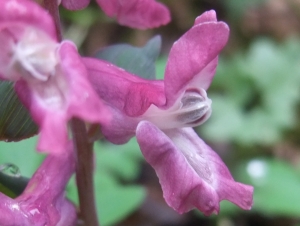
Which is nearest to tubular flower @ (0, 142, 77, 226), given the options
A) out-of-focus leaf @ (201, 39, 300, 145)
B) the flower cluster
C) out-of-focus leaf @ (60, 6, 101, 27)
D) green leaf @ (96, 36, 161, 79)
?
the flower cluster

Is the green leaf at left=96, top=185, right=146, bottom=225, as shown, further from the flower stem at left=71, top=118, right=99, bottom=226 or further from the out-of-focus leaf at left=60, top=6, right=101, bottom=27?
the out-of-focus leaf at left=60, top=6, right=101, bottom=27

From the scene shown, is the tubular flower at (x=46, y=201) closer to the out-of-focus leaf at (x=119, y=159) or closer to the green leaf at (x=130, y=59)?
the green leaf at (x=130, y=59)

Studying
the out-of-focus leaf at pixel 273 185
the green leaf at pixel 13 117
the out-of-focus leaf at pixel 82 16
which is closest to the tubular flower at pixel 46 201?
the green leaf at pixel 13 117

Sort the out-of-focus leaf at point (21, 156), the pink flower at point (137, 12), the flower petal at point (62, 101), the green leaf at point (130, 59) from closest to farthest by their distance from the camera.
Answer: the flower petal at point (62, 101)
the pink flower at point (137, 12)
the green leaf at point (130, 59)
the out-of-focus leaf at point (21, 156)

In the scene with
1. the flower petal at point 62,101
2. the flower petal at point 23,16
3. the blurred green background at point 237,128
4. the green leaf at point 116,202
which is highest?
the flower petal at point 23,16

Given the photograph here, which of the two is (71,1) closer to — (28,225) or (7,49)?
(7,49)

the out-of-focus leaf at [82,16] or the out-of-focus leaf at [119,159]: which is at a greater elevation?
the out-of-focus leaf at [119,159]

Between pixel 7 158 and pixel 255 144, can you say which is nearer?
pixel 7 158

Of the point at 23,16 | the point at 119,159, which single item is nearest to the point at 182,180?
the point at 23,16

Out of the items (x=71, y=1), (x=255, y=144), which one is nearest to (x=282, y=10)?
(x=255, y=144)
